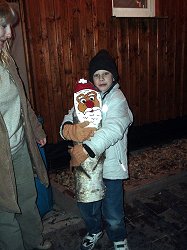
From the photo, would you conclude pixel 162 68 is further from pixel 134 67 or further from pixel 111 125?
pixel 111 125

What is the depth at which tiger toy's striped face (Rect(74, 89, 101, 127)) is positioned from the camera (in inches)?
86.4

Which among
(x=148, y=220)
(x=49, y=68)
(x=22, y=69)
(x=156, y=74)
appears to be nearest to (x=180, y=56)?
(x=156, y=74)

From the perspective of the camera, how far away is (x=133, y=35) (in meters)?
5.28

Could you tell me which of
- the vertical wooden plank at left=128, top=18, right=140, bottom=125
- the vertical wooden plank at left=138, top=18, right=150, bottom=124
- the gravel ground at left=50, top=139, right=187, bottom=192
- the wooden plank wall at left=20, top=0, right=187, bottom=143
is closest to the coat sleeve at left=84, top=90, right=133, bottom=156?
the gravel ground at left=50, top=139, right=187, bottom=192

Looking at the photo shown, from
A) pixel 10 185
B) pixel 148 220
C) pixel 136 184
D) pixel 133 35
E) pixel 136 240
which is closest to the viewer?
pixel 10 185

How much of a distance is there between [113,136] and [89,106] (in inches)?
12.8

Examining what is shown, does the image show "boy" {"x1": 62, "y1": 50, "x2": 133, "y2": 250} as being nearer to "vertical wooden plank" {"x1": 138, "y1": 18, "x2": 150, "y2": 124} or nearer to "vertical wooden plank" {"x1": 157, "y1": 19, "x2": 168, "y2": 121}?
"vertical wooden plank" {"x1": 138, "y1": 18, "x2": 150, "y2": 124}

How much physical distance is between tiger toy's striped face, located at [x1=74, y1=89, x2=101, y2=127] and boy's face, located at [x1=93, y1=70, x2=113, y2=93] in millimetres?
209

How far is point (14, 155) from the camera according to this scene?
7.58 ft

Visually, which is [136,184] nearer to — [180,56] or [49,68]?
[49,68]

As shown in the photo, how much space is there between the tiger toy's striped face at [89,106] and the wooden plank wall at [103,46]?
8.32 feet

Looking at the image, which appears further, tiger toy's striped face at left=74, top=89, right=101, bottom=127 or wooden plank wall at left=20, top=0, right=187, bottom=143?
wooden plank wall at left=20, top=0, right=187, bottom=143

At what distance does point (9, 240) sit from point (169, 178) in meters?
2.65

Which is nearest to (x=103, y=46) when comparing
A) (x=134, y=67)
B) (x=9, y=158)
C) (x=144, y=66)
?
(x=134, y=67)
